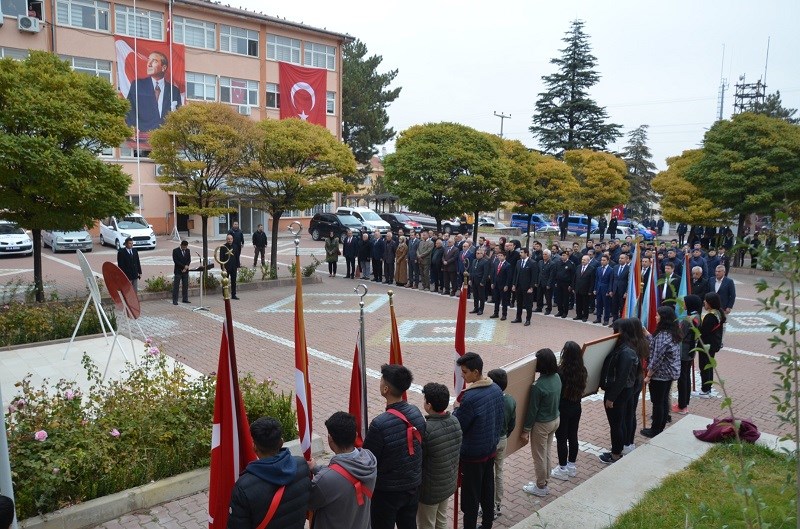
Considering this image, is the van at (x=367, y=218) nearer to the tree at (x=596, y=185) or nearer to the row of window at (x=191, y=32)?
the tree at (x=596, y=185)

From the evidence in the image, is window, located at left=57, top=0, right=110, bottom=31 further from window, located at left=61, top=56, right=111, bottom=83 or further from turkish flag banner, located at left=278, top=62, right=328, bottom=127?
turkish flag banner, located at left=278, top=62, right=328, bottom=127

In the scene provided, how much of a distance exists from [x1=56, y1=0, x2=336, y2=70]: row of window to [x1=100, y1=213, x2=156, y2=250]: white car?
1023 centimetres

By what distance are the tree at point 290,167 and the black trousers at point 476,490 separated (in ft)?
46.7

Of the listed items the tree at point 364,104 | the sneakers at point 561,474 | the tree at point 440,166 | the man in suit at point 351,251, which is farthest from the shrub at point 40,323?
the tree at point 364,104

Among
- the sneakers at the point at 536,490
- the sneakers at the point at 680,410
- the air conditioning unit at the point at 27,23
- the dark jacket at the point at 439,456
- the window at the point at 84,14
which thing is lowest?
the sneakers at the point at 536,490

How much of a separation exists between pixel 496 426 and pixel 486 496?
2.44 feet

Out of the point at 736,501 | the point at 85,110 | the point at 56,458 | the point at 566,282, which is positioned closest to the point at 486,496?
the point at 736,501

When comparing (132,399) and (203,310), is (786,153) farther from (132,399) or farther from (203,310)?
(132,399)

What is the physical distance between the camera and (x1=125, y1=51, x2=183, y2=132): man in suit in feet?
98.1

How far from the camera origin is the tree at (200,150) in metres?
16.9

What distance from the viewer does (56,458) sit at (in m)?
5.54

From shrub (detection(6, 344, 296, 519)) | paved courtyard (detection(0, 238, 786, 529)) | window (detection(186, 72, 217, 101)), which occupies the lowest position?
paved courtyard (detection(0, 238, 786, 529))

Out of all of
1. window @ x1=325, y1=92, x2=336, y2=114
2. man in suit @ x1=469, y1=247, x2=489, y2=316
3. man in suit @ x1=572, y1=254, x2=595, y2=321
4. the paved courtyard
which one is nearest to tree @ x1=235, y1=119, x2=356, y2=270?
the paved courtyard

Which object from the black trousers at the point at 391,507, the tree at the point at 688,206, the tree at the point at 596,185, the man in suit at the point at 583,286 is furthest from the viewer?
the tree at the point at 596,185
